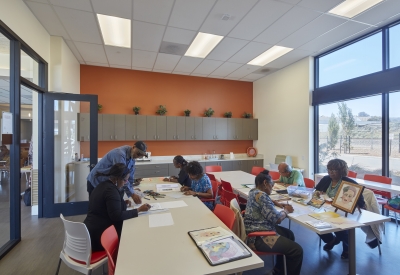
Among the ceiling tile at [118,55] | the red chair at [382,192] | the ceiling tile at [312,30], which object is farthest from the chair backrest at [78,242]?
the ceiling tile at [312,30]

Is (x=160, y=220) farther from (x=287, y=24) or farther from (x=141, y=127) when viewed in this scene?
(x=141, y=127)

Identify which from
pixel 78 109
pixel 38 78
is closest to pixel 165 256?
pixel 38 78

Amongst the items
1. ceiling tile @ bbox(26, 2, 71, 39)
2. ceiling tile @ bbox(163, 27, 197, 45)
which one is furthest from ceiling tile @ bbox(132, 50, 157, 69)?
ceiling tile @ bbox(26, 2, 71, 39)

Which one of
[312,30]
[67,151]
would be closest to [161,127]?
[67,151]

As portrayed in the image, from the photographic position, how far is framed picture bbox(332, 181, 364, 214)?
212 cm

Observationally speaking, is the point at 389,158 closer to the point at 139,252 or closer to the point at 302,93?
the point at 302,93

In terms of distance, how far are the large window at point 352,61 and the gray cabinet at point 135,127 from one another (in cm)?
485

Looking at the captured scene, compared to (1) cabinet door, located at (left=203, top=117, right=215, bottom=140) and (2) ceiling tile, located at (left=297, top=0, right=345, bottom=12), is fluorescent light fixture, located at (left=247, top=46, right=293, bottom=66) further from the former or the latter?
(1) cabinet door, located at (left=203, top=117, right=215, bottom=140)

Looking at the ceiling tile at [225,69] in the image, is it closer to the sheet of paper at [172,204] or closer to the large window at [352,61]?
the large window at [352,61]

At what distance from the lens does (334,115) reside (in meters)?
4.88

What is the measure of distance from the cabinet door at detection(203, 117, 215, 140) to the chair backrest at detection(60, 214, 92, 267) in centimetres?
490

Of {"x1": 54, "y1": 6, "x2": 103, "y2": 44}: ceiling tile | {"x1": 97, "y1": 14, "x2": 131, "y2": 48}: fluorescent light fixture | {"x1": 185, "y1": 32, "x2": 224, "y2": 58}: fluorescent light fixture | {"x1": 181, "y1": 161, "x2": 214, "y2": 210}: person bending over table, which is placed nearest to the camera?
{"x1": 181, "y1": 161, "x2": 214, "y2": 210}: person bending over table

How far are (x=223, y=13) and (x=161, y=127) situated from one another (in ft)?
11.7

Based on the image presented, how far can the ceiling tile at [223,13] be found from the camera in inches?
120
